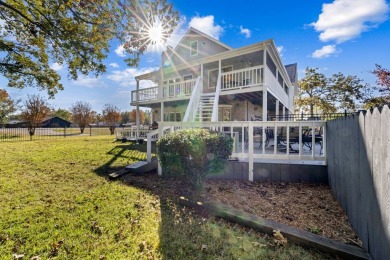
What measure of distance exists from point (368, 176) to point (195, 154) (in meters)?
2.52

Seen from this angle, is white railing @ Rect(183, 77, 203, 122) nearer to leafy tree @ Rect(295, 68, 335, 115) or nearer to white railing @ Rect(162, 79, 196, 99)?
white railing @ Rect(162, 79, 196, 99)

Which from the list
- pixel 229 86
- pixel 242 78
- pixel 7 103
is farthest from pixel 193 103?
pixel 7 103

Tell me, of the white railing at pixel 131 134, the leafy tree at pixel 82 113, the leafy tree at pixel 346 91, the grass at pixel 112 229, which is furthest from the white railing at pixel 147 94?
the leafy tree at pixel 346 91

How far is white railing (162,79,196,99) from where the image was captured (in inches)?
491

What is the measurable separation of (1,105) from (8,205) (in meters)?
40.7

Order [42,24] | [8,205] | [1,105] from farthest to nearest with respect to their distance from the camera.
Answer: [1,105], [42,24], [8,205]

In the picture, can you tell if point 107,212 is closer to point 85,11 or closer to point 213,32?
point 85,11

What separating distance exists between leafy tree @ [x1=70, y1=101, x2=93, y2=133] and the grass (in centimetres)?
3281

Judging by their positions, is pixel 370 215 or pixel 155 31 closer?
pixel 370 215

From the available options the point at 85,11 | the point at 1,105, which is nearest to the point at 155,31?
the point at 85,11

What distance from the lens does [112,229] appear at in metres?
2.84

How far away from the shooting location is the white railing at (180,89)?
12462 millimetres

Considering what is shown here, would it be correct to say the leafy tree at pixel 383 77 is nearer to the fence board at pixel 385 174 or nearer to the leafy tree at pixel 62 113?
the fence board at pixel 385 174

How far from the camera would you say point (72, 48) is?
7.54 metres
